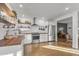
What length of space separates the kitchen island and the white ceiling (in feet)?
2.27

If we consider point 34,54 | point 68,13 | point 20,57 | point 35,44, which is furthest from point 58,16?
point 20,57

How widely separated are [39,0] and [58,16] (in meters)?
0.83

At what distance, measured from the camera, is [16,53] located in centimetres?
273

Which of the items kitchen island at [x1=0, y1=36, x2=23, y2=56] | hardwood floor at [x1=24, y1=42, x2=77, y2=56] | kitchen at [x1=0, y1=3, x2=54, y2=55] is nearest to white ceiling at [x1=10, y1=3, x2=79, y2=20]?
kitchen at [x1=0, y1=3, x2=54, y2=55]

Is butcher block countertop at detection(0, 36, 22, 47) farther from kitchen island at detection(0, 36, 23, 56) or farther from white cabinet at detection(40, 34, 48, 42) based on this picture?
white cabinet at detection(40, 34, 48, 42)

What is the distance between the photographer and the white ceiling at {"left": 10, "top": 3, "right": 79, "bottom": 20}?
2.83 meters

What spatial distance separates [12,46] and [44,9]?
4.47 feet

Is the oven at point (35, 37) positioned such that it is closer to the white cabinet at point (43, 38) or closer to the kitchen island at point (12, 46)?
the white cabinet at point (43, 38)

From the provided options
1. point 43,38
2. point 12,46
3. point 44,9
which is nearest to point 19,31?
point 12,46

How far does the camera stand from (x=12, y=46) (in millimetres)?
2623

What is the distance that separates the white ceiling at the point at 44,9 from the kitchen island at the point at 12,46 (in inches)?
27.3

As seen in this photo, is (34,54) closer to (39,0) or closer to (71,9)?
(39,0)

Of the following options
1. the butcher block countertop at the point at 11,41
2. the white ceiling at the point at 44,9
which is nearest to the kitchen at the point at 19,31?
the butcher block countertop at the point at 11,41

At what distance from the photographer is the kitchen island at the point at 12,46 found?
252 cm
